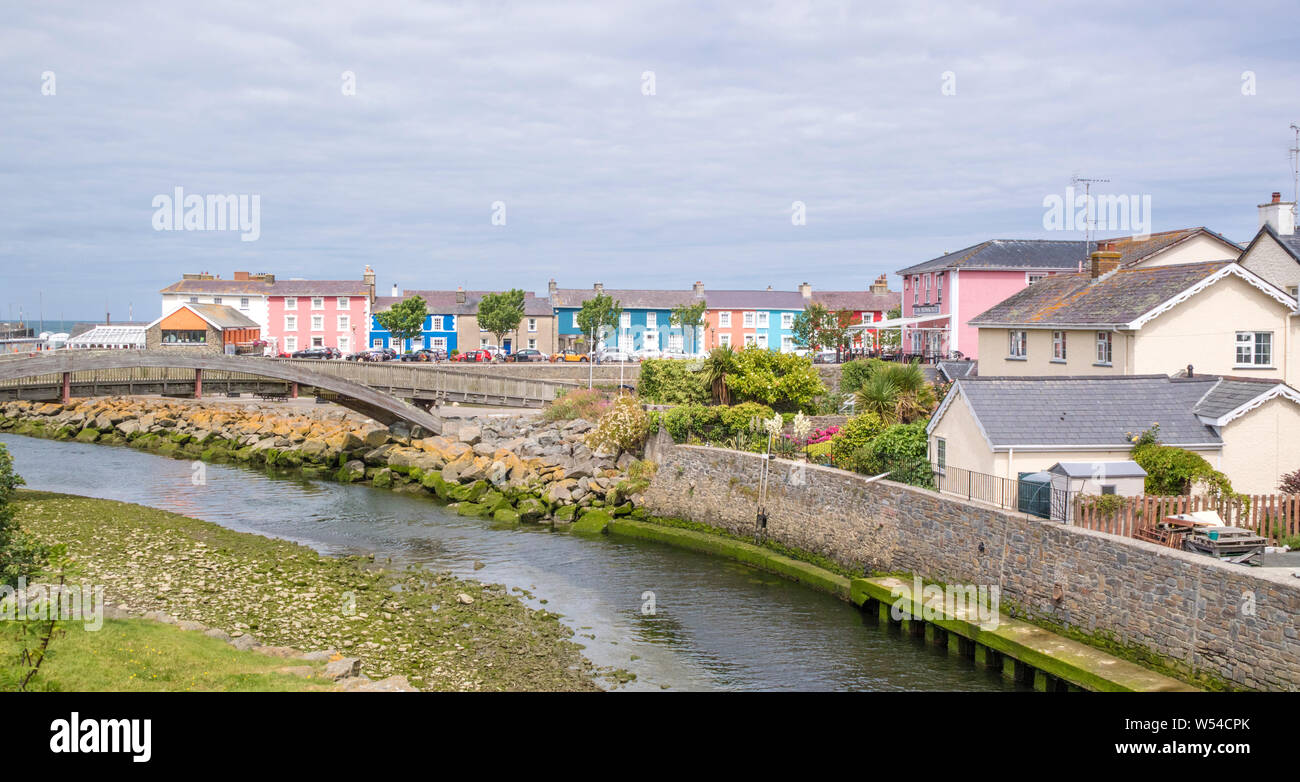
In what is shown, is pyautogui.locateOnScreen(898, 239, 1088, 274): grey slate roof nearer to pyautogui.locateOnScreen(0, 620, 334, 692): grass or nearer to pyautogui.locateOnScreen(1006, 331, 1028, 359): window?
pyautogui.locateOnScreen(1006, 331, 1028, 359): window

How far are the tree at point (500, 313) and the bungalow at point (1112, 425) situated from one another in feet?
204

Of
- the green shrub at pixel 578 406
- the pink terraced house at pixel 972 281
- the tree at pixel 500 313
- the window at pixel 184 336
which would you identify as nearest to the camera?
the green shrub at pixel 578 406

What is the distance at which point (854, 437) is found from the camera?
96.2 ft

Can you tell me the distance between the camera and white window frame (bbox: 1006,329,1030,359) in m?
35.8

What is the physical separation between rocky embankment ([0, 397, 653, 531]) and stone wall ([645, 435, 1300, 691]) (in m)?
5.59

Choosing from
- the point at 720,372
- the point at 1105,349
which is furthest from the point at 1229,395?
the point at 720,372

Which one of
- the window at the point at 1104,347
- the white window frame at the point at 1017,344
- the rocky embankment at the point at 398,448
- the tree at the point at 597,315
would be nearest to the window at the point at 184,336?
the rocky embankment at the point at 398,448

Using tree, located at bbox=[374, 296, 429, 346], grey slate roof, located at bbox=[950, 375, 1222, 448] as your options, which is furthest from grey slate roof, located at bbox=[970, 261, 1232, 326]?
tree, located at bbox=[374, 296, 429, 346]

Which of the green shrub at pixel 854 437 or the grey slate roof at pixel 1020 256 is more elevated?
the grey slate roof at pixel 1020 256

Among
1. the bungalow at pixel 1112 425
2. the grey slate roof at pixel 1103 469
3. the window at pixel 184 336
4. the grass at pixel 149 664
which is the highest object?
the window at pixel 184 336

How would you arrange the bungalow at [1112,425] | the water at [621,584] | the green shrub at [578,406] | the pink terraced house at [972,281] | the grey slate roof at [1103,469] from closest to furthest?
1. the water at [621,584]
2. the grey slate roof at [1103,469]
3. the bungalow at [1112,425]
4. the green shrub at [578,406]
5. the pink terraced house at [972,281]

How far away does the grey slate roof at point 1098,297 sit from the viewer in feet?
→ 99.6
